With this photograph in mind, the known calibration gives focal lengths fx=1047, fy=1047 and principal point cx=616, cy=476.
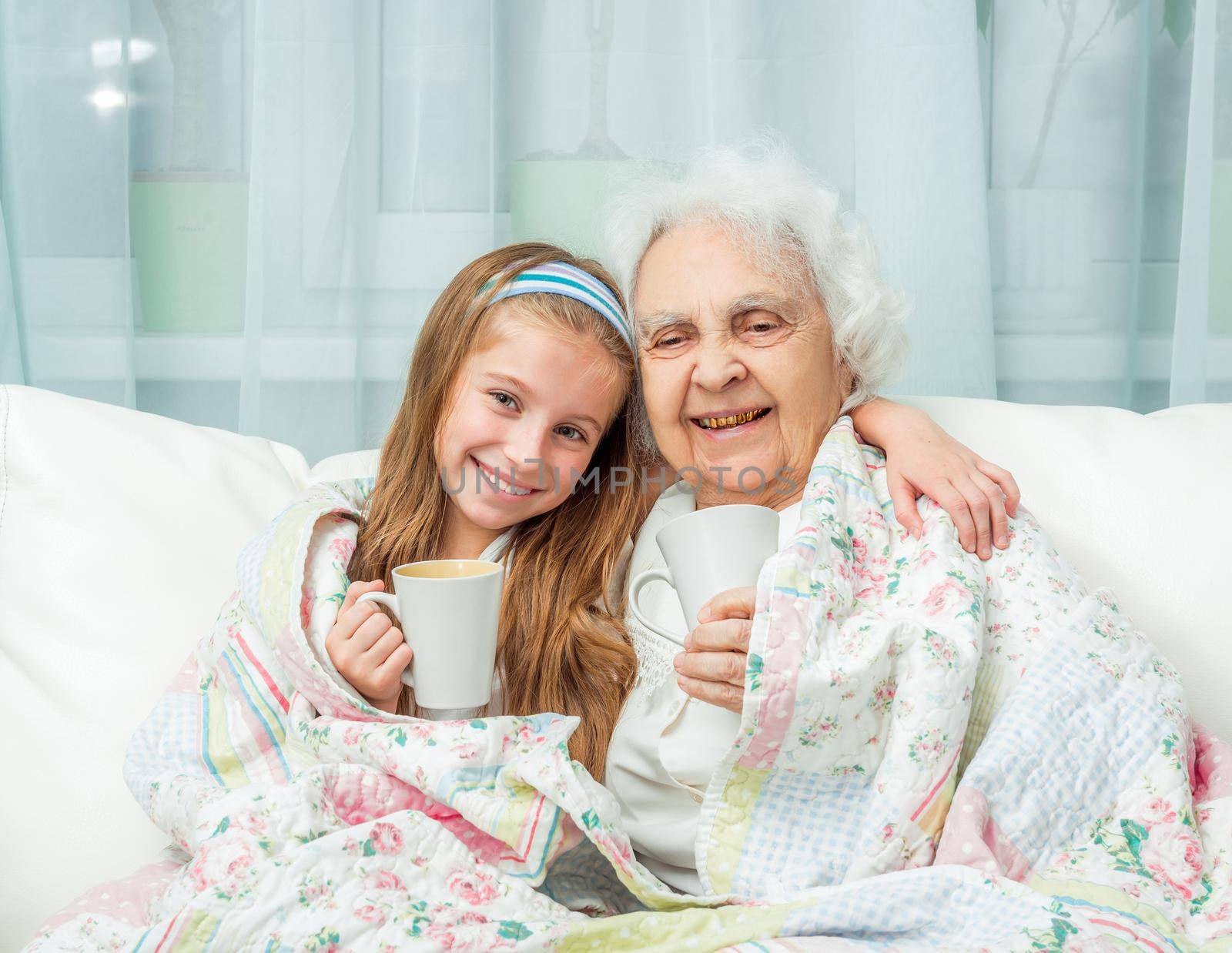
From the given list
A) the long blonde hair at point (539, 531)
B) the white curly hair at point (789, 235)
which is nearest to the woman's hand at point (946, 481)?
the white curly hair at point (789, 235)

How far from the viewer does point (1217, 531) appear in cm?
130

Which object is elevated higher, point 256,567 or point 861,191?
point 861,191

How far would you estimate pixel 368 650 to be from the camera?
3.65 feet

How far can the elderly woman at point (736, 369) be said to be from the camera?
119 cm

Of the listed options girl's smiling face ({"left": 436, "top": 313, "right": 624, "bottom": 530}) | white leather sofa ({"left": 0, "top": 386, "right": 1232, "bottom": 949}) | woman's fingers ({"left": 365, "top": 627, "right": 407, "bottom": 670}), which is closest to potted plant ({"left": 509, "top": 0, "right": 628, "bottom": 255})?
girl's smiling face ({"left": 436, "top": 313, "right": 624, "bottom": 530})

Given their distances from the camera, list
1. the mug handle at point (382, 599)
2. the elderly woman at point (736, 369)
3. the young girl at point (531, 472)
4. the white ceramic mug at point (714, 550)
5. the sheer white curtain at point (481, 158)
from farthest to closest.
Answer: the sheer white curtain at point (481, 158), the young girl at point (531, 472), the elderly woman at point (736, 369), the mug handle at point (382, 599), the white ceramic mug at point (714, 550)

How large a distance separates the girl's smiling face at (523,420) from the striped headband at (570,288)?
0.12ft

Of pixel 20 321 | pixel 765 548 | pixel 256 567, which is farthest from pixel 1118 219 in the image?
pixel 20 321

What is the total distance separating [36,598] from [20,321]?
0.83 m

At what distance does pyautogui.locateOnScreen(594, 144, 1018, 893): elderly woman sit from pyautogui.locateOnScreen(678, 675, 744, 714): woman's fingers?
4.8 inches

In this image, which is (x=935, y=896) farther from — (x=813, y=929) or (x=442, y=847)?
(x=442, y=847)

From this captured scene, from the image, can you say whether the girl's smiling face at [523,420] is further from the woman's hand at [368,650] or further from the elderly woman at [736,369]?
the woman's hand at [368,650]

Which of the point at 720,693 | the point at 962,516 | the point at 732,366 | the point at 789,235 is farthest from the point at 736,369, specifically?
the point at 720,693

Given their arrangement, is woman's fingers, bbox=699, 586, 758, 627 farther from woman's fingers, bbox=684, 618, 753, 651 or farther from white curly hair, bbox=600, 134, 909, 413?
white curly hair, bbox=600, 134, 909, 413
